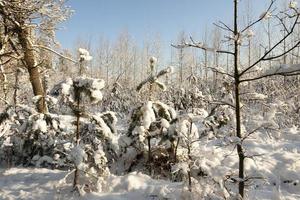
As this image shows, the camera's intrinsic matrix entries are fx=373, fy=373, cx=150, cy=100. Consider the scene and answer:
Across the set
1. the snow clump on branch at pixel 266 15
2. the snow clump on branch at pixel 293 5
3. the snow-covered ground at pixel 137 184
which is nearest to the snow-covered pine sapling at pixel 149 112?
the snow-covered ground at pixel 137 184

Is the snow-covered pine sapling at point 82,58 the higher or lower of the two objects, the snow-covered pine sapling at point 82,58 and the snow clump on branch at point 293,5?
the lower


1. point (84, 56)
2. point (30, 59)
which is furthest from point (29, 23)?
point (84, 56)

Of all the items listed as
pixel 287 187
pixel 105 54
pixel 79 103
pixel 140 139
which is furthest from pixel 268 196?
pixel 105 54

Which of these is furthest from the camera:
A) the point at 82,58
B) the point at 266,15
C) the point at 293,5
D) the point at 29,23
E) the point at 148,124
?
the point at 29,23

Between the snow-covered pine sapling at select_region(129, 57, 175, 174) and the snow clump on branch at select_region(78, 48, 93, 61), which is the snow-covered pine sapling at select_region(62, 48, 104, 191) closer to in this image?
the snow clump on branch at select_region(78, 48, 93, 61)

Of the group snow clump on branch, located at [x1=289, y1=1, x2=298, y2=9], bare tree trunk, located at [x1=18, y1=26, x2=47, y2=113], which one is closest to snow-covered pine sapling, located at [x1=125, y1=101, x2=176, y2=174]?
bare tree trunk, located at [x1=18, y1=26, x2=47, y2=113]

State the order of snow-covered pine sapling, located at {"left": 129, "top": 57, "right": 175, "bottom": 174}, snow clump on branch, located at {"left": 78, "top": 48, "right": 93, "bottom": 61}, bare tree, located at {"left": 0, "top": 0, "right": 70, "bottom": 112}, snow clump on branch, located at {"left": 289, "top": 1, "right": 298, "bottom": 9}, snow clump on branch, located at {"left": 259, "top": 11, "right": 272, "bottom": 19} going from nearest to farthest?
1. snow clump on branch, located at {"left": 289, "top": 1, "right": 298, "bottom": 9}
2. snow clump on branch, located at {"left": 259, "top": 11, "right": 272, "bottom": 19}
3. snow clump on branch, located at {"left": 78, "top": 48, "right": 93, "bottom": 61}
4. snow-covered pine sapling, located at {"left": 129, "top": 57, "right": 175, "bottom": 174}
5. bare tree, located at {"left": 0, "top": 0, "right": 70, "bottom": 112}

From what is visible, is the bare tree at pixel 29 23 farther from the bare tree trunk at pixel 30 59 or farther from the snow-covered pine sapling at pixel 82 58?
the snow-covered pine sapling at pixel 82 58

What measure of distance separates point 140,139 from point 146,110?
52cm

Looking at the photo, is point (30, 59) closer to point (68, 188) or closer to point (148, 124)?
point (148, 124)

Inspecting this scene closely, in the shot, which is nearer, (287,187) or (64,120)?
(287,187)

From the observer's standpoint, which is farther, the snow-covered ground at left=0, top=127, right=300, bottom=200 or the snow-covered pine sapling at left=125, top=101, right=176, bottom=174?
the snow-covered pine sapling at left=125, top=101, right=176, bottom=174

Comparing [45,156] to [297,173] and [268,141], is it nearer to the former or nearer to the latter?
[297,173]

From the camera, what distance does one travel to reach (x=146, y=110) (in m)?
6.07
